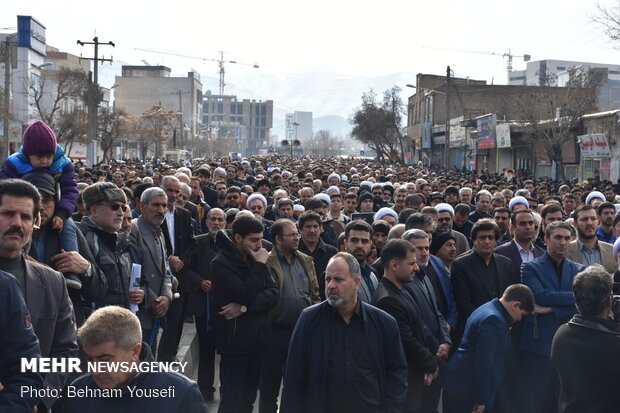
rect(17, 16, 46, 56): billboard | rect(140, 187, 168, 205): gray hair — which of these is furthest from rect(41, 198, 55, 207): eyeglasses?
rect(17, 16, 46, 56): billboard

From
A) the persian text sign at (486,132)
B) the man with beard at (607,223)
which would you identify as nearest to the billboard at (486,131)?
the persian text sign at (486,132)

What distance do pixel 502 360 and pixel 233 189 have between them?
7147 mm

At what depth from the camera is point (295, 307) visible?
22.2 feet

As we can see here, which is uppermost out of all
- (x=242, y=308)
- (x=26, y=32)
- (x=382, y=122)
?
(x=26, y=32)

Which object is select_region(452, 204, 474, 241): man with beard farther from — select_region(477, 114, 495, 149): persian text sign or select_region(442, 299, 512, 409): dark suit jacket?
select_region(477, 114, 495, 149): persian text sign

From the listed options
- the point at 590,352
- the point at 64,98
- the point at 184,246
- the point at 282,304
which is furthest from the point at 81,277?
the point at 64,98

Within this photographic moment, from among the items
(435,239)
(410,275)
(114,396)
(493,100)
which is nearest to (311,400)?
(410,275)

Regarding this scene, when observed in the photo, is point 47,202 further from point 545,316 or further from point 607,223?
point 607,223

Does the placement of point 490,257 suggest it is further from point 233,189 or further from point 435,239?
point 233,189

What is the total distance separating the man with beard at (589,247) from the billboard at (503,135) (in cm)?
3470

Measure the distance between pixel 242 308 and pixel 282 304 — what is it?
0.43 metres

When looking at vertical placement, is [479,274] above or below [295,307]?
above

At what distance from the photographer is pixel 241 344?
253 inches

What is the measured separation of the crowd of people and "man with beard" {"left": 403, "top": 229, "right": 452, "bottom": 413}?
0.05 ft
